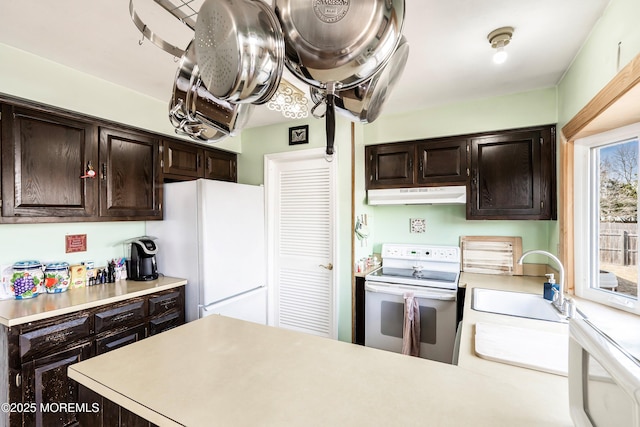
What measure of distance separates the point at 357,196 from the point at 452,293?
1134mm

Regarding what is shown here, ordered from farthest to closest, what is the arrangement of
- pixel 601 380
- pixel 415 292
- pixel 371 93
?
1. pixel 415 292
2. pixel 371 93
3. pixel 601 380

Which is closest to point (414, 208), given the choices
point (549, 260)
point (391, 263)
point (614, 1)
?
point (391, 263)

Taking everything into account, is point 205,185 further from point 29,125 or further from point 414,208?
point 414,208

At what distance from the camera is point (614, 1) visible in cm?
130

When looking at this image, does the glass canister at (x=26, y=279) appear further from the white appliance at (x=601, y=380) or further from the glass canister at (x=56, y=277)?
the white appliance at (x=601, y=380)

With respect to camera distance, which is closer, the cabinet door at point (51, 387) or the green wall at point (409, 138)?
the cabinet door at point (51, 387)

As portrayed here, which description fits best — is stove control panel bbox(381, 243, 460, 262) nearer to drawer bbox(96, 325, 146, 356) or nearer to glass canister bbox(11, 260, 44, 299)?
drawer bbox(96, 325, 146, 356)

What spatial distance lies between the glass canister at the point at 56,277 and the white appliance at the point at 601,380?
8.82ft

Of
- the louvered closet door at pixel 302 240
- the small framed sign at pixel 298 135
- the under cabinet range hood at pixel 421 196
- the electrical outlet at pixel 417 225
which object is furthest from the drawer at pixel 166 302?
the electrical outlet at pixel 417 225

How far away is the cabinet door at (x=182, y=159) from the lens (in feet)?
8.57

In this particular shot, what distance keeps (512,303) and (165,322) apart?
2.48m

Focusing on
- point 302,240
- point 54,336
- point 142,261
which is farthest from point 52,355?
point 302,240

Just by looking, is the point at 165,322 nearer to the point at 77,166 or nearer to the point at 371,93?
the point at 77,166

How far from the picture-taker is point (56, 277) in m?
2.03
